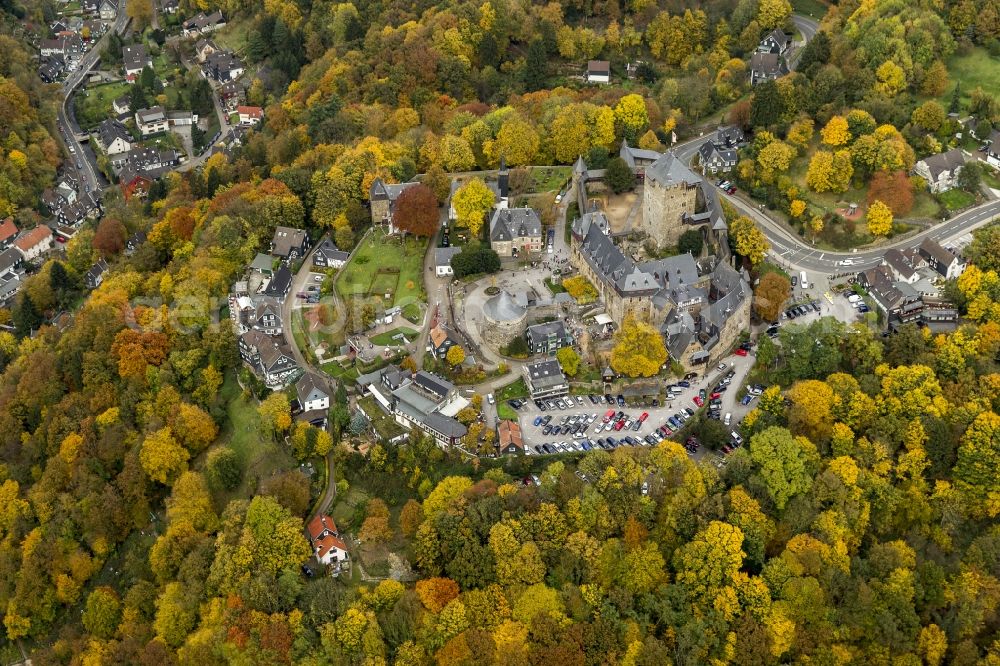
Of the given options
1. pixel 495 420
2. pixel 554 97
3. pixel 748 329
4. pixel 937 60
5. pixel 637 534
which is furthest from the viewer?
pixel 554 97

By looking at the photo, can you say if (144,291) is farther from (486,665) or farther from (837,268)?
(837,268)

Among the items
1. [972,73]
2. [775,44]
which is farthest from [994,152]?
[775,44]

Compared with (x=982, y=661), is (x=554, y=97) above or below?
above

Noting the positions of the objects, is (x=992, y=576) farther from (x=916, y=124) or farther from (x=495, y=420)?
(x=916, y=124)

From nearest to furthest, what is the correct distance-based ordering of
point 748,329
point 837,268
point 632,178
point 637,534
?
point 637,534 → point 748,329 → point 837,268 → point 632,178

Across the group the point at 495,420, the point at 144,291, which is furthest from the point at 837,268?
the point at 144,291

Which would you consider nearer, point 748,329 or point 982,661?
point 982,661
